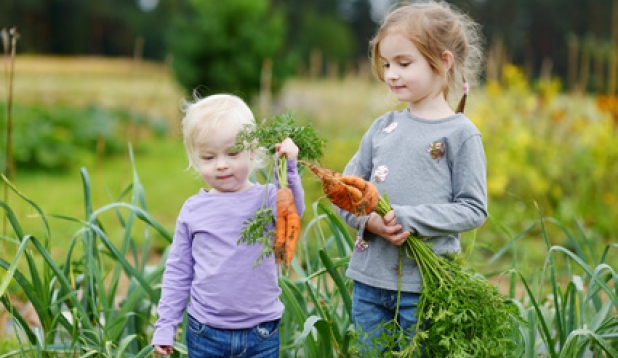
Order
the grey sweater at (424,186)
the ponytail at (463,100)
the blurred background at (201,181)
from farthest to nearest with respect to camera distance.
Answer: the blurred background at (201,181) < the ponytail at (463,100) < the grey sweater at (424,186)

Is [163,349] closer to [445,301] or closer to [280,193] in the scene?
[280,193]

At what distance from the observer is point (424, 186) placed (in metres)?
1.99

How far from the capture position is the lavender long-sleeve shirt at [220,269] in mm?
1895

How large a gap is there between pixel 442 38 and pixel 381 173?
405 mm

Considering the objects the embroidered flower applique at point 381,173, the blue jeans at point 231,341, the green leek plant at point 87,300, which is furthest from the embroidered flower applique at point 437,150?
the green leek plant at point 87,300

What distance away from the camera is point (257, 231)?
1737mm

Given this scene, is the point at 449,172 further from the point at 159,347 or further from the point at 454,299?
the point at 159,347

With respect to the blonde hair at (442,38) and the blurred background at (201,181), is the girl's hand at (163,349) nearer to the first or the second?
the blurred background at (201,181)

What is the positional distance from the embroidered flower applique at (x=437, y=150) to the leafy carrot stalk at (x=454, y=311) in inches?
7.2

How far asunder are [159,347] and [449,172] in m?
0.93

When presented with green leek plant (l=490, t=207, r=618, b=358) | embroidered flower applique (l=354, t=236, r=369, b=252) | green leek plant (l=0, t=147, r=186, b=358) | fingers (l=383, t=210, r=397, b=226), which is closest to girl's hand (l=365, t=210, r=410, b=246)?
fingers (l=383, t=210, r=397, b=226)

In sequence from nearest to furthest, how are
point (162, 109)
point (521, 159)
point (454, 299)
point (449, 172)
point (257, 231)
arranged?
point (257, 231) < point (454, 299) < point (449, 172) < point (521, 159) < point (162, 109)

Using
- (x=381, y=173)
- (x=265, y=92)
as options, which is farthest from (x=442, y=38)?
(x=265, y=92)

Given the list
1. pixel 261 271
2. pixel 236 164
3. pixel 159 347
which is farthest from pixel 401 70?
pixel 159 347
